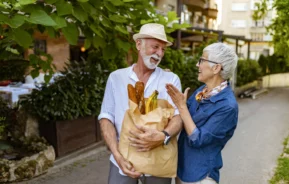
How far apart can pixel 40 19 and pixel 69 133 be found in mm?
3481

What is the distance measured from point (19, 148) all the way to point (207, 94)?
11.8 ft

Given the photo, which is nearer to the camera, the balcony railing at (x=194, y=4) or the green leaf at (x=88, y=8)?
the green leaf at (x=88, y=8)

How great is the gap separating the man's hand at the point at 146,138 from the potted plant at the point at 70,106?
3.31m

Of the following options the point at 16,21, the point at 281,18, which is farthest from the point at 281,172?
the point at 16,21

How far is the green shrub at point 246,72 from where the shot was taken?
15.7m

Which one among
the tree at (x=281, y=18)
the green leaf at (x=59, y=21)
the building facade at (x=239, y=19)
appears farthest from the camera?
the building facade at (x=239, y=19)

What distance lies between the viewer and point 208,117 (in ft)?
6.43

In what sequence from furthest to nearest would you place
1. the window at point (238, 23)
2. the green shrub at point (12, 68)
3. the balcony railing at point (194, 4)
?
1. the window at point (238, 23)
2. the balcony railing at point (194, 4)
3. the green shrub at point (12, 68)

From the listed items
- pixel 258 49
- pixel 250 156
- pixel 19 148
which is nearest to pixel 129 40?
pixel 19 148

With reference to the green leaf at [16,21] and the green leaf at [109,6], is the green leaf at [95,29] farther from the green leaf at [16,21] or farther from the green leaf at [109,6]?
the green leaf at [16,21]

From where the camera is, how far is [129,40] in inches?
137

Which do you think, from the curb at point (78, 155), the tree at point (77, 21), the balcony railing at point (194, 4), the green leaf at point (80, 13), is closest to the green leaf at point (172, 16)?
the tree at point (77, 21)

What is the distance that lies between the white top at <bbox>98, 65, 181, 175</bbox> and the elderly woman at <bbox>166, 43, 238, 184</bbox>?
0.57 ft

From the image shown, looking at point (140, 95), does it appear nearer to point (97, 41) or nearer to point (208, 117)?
point (208, 117)
